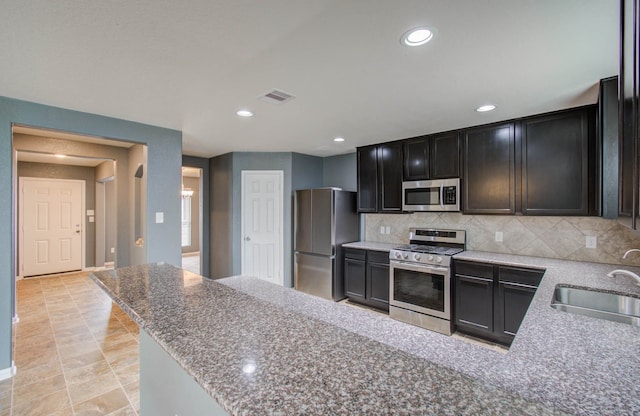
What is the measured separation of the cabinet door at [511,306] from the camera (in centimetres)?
268

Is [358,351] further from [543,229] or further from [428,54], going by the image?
[543,229]

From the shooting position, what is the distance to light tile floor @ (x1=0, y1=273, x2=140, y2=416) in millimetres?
2133

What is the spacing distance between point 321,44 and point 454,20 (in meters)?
0.70

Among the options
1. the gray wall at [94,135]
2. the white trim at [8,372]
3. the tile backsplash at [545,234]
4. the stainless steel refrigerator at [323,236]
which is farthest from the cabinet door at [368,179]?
the white trim at [8,372]

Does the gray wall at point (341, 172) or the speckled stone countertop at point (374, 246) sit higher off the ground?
the gray wall at point (341, 172)

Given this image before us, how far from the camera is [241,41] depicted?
1636mm

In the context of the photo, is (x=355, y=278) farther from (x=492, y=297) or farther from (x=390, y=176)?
(x=492, y=297)

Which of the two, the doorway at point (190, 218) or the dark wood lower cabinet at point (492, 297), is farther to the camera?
the doorway at point (190, 218)

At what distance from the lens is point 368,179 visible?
14.0 ft

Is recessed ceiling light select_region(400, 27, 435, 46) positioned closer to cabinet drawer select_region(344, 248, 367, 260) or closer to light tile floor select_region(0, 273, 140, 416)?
cabinet drawer select_region(344, 248, 367, 260)

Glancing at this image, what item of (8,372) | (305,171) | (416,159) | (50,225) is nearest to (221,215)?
(305,171)

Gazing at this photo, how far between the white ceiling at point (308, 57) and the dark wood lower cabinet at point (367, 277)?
188 cm

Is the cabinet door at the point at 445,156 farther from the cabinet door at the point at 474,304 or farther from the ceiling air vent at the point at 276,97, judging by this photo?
the ceiling air vent at the point at 276,97

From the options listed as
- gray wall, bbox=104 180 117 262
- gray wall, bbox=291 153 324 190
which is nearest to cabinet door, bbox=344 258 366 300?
gray wall, bbox=291 153 324 190
